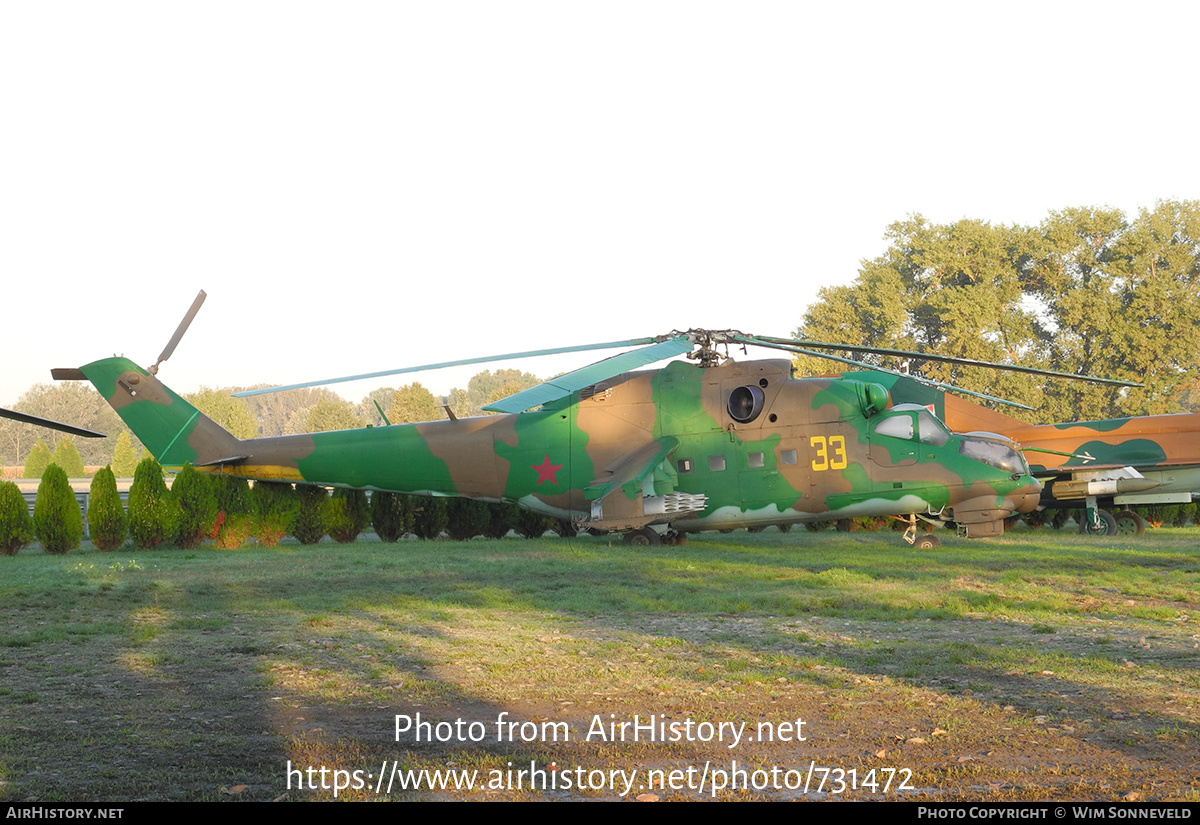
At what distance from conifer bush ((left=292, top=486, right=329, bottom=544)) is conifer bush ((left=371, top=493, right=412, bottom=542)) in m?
1.19

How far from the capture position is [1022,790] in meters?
4.46

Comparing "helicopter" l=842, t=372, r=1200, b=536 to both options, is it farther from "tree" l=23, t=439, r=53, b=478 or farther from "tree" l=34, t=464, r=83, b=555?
"tree" l=23, t=439, r=53, b=478

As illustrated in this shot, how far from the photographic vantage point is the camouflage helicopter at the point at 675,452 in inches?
659

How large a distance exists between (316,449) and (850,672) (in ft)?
45.4

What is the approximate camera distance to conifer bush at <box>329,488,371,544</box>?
812 inches

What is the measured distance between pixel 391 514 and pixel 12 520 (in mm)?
7043

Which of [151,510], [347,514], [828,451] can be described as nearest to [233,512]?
[151,510]

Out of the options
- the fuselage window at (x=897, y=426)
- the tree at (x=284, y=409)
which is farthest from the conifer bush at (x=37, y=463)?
the tree at (x=284, y=409)

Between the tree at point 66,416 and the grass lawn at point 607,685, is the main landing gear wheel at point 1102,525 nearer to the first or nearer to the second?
the grass lawn at point 607,685

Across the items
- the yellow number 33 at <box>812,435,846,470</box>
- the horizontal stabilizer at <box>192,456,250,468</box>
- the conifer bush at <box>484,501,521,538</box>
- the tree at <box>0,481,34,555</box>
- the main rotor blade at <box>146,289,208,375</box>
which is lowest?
the conifer bush at <box>484,501,521,538</box>

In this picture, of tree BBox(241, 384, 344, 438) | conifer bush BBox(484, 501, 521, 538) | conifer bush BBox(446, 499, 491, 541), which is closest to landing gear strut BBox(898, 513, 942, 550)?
conifer bush BBox(484, 501, 521, 538)

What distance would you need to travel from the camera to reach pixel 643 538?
18.2 metres

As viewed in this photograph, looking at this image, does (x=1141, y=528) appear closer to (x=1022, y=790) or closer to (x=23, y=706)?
(x=1022, y=790)

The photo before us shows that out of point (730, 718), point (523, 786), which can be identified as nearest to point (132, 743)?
point (523, 786)
